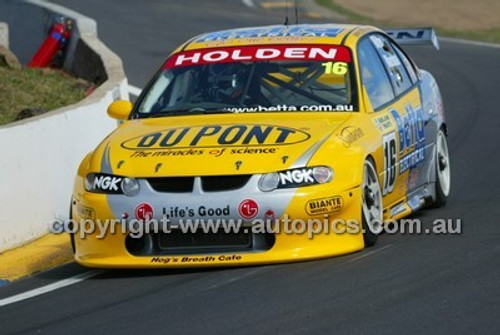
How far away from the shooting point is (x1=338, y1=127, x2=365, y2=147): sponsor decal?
8556 mm

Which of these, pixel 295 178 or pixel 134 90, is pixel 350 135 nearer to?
pixel 295 178

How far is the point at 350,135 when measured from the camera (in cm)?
866

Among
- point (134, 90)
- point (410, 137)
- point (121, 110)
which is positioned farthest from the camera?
point (134, 90)

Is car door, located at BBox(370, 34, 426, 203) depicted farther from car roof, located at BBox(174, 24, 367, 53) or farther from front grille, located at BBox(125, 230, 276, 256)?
front grille, located at BBox(125, 230, 276, 256)

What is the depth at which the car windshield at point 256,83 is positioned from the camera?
30.5 ft

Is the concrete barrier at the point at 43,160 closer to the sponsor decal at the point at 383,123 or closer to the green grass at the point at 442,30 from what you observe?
the sponsor decal at the point at 383,123

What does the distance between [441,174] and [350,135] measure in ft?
7.65

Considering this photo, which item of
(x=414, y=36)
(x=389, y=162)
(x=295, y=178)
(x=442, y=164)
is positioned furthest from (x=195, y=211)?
(x=414, y=36)

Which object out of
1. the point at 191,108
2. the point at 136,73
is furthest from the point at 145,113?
the point at 136,73

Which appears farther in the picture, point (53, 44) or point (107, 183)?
point (53, 44)

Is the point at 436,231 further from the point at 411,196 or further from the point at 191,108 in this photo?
the point at 191,108

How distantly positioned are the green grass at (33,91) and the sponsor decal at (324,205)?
629 cm

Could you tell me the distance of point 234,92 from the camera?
9398mm

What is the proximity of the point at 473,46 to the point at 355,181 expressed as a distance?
55.5ft
